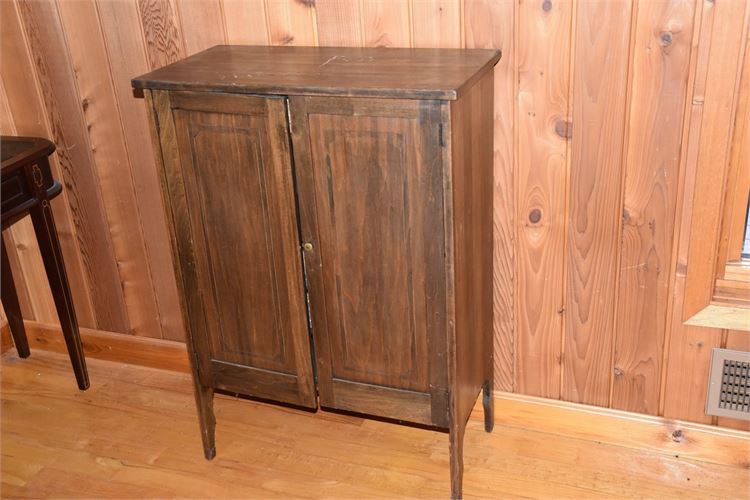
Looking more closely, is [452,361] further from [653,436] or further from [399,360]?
[653,436]

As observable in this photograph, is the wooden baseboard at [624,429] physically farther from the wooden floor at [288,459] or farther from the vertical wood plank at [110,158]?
the vertical wood plank at [110,158]

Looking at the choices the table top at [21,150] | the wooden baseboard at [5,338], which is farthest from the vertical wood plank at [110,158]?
the wooden baseboard at [5,338]

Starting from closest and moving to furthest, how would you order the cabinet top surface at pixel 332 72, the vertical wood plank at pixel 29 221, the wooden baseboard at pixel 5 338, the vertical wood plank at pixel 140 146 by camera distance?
the cabinet top surface at pixel 332 72
the vertical wood plank at pixel 140 146
the vertical wood plank at pixel 29 221
the wooden baseboard at pixel 5 338

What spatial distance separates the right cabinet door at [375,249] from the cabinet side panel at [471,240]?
0.12 feet

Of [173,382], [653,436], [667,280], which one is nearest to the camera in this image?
[667,280]

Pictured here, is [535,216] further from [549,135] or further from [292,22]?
[292,22]

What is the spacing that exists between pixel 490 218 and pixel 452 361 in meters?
0.43

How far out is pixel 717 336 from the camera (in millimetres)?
2135

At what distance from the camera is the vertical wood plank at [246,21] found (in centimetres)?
221

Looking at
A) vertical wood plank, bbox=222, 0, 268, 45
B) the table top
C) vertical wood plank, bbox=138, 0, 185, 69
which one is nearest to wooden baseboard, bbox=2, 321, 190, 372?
the table top

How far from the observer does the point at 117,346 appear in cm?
286

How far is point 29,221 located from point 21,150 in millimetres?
475

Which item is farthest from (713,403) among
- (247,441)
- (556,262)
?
(247,441)

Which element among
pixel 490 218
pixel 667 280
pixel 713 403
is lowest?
pixel 713 403
